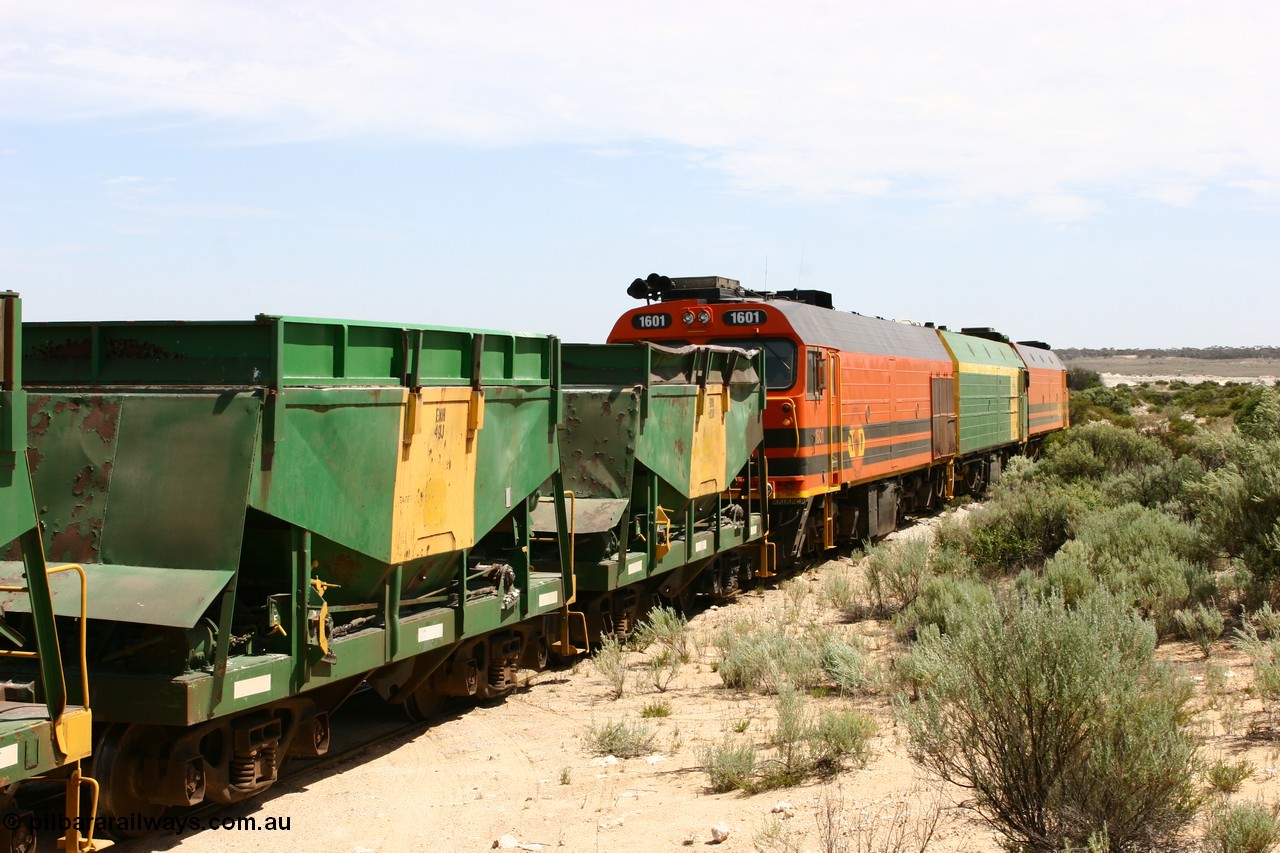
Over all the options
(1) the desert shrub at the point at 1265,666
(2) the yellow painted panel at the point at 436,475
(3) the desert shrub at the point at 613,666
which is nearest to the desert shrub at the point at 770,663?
(3) the desert shrub at the point at 613,666

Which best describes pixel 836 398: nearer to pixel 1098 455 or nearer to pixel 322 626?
pixel 322 626

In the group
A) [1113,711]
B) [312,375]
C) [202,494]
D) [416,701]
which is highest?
[312,375]

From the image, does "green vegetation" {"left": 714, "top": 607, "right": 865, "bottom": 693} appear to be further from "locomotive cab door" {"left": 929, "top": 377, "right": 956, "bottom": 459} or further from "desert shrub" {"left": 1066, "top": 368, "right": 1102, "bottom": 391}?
"desert shrub" {"left": 1066, "top": 368, "right": 1102, "bottom": 391}

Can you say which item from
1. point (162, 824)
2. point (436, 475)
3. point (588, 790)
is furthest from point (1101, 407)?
point (162, 824)

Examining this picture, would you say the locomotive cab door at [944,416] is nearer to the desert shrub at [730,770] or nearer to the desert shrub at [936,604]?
the desert shrub at [936,604]

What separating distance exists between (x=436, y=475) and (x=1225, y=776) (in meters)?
4.80

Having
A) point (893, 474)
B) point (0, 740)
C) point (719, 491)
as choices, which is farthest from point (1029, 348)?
point (0, 740)

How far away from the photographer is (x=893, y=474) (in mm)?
19000

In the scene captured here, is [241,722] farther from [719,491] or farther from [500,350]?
[719,491]

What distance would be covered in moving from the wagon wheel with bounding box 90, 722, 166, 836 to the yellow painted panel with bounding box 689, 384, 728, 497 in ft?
21.2

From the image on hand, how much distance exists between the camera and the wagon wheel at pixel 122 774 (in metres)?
6.13

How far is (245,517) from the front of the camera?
21.2ft

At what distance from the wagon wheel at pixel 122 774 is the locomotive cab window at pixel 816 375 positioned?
9811mm

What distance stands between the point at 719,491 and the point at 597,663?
10.6 feet
